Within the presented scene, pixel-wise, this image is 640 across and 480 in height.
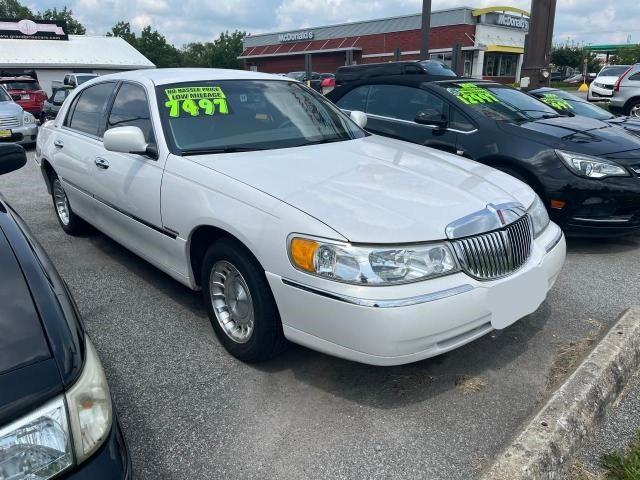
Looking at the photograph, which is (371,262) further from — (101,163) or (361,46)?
(361,46)

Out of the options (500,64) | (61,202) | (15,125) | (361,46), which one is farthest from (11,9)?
(61,202)

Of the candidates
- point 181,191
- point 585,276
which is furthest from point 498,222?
point 585,276

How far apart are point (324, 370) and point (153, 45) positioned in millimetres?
71970

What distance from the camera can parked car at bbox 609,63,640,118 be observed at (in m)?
13.4

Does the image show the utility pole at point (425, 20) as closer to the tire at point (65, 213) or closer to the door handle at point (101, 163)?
the tire at point (65, 213)

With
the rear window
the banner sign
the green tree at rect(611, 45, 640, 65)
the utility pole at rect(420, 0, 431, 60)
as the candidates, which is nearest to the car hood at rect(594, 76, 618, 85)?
the utility pole at rect(420, 0, 431, 60)

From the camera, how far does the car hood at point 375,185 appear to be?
2486 millimetres

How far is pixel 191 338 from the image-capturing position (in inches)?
132

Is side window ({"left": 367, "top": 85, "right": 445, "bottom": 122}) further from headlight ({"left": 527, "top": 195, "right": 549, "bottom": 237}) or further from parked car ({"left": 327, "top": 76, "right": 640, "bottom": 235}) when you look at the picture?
headlight ({"left": 527, "top": 195, "right": 549, "bottom": 237})

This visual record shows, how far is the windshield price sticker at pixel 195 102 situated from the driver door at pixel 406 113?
2.57 m

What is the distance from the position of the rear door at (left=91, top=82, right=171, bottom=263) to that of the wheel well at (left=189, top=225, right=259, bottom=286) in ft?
0.72

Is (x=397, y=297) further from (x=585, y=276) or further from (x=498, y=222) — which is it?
(x=585, y=276)

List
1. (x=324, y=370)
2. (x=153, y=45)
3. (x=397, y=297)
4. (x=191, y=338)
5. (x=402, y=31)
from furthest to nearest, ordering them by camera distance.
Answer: (x=153, y=45) → (x=402, y=31) → (x=191, y=338) → (x=324, y=370) → (x=397, y=297)

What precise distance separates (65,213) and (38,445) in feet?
14.6
